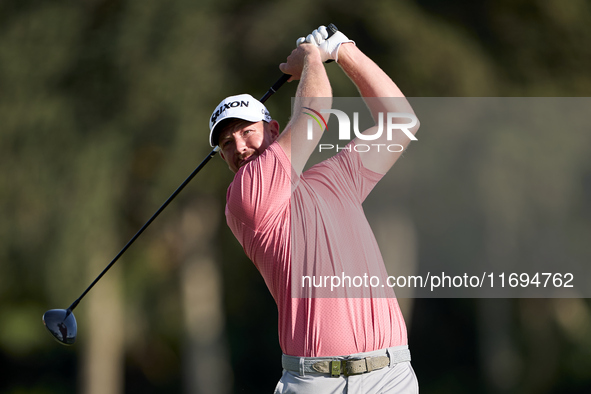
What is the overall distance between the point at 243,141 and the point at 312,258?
48 centimetres

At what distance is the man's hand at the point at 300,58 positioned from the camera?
220cm

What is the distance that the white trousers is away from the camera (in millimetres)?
1980

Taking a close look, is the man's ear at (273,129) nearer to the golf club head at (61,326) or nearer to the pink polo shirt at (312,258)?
the pink polo shirt at (312,258)

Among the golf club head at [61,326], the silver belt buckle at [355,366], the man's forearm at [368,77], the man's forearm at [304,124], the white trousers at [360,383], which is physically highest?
the man's forearm at [368,77]

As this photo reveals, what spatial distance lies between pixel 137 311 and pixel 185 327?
0.51m

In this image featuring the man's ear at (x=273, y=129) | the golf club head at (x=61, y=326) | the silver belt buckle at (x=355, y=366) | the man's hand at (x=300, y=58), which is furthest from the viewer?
the golf club head at (x=61, y=326)

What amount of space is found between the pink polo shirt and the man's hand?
12.8 inches

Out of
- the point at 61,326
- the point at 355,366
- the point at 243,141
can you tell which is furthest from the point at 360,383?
the point at 61,326

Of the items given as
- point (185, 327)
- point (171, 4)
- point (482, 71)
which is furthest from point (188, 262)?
point (482, 71)

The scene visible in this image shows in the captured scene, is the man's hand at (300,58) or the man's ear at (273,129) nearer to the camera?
the man's hand at (300,58)

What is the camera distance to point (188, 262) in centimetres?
768

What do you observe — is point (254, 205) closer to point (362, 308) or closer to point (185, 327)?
point (362, 308)

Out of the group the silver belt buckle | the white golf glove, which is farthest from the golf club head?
the white golf glove

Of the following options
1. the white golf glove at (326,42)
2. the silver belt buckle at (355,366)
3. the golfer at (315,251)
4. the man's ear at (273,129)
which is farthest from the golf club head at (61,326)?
the white golf glove at (326,42)
